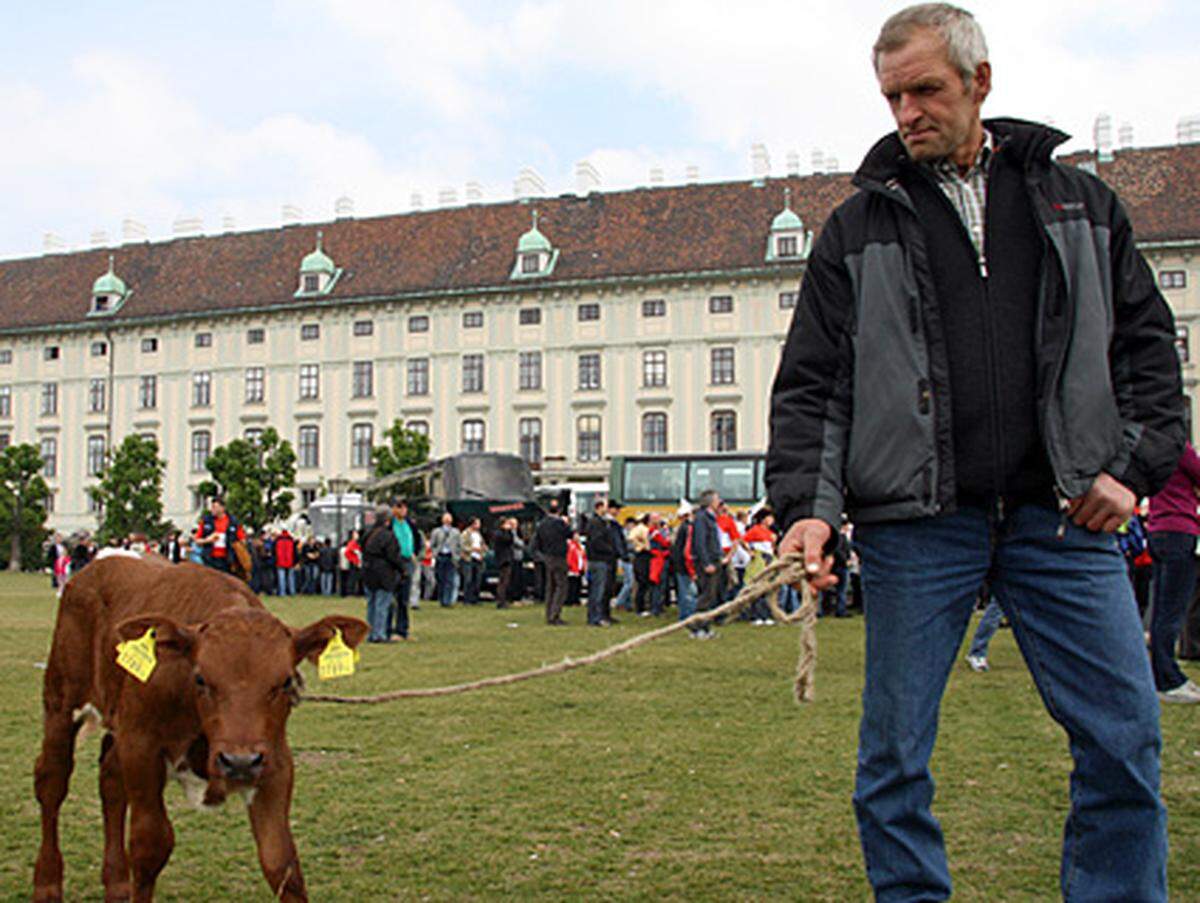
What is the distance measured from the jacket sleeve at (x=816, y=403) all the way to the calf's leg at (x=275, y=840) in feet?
6.17

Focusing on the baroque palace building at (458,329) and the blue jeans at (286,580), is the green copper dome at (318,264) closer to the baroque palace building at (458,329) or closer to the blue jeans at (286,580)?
the baroque palace building at (458,329)

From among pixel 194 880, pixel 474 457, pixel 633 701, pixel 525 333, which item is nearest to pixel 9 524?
pixel 525 333

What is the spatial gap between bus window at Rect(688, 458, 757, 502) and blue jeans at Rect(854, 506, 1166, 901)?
35061 mm

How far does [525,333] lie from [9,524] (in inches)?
1098

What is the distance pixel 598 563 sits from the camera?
71.3ft

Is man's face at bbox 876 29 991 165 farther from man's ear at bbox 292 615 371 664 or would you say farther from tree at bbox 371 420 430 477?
tree at bbox 371 420 430 477

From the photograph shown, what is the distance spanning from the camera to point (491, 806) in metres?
6.37

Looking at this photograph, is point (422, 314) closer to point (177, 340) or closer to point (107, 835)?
point (177, 340)

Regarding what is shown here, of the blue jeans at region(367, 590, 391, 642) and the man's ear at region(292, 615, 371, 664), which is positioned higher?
the man's ear at region(292, 615, 371, 664)

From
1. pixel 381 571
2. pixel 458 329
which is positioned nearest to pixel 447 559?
pixel 381 571

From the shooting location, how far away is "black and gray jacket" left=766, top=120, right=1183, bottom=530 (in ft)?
10.6

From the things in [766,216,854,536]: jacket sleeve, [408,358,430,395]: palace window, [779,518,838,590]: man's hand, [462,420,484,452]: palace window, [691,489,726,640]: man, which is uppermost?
[408,358,430,395]: palace window

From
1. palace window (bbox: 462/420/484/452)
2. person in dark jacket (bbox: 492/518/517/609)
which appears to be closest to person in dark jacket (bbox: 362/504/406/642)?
person in dark jacket (bbox: 492/518/517/609)

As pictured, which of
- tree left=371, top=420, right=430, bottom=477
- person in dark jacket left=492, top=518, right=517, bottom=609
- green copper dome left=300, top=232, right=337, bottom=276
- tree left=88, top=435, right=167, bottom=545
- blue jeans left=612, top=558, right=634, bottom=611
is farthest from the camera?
green copper dome left=300, top=232, right=337, bottom=276
